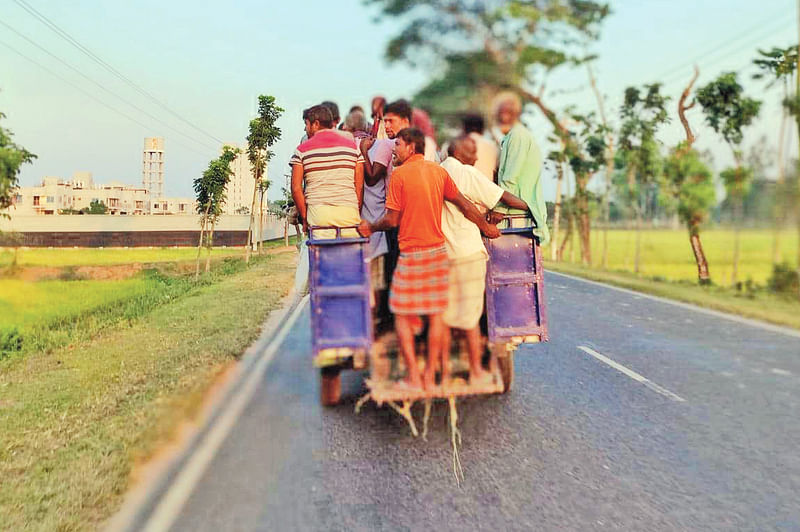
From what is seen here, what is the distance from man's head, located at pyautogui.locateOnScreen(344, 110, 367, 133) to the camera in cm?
539

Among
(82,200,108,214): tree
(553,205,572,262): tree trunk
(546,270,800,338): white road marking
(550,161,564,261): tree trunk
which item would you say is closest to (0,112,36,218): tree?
(546,270,800,338): white road marking

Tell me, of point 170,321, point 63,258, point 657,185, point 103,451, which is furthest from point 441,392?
point 63,258

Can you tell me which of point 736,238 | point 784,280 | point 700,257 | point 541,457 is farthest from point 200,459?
point 700,257

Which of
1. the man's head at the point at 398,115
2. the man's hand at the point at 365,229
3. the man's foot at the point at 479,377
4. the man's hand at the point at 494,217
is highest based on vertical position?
the man's head at the point at 398,115

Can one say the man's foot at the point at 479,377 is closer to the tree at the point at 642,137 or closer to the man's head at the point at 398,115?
the man's head at the point at 398,115

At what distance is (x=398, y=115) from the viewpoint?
449 centimetres

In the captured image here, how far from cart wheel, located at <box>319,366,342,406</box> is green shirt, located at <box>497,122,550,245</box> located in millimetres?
2049

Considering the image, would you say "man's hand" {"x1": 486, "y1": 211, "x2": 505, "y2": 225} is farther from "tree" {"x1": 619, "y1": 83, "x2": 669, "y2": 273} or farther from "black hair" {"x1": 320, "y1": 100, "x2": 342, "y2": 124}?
"tree" {"x1": 619, "y1": 83, "x2": 669, "y2": 273}

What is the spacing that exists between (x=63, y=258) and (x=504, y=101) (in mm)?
28553

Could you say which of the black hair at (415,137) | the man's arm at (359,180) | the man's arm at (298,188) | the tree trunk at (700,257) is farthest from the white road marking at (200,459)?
the tree trunk at (700,257)

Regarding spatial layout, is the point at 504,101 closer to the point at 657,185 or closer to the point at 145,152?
the point at 145,152

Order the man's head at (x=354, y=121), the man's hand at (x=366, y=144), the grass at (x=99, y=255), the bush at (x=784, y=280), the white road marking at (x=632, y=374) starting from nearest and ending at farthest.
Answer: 1. the man's hand at (x=366, y=144)
2. the man's head at (x=354, y=121)
3. the white road marking at (x=632, y=374)
4. the bush at (x=784, y=280)
5. the grass at (x=99, y=255)

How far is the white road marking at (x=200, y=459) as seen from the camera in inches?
134

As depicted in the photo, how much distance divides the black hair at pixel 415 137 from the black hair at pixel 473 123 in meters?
0.41
